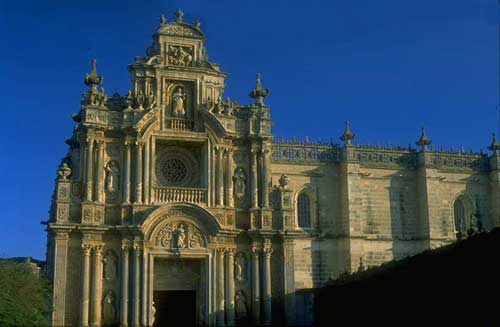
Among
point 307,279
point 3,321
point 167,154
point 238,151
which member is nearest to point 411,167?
point 307,279

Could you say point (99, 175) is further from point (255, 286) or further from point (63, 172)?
point (255, 286)

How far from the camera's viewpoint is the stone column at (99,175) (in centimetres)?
3122

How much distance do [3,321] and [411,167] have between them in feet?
80.7

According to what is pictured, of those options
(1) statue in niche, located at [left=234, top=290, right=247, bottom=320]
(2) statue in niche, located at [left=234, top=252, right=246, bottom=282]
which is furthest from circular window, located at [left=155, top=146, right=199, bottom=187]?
(1) statue in niche, located at [left=234, top=290, right=247, bottom=320]

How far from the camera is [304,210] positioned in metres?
38.0

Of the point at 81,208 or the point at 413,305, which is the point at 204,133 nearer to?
the point at 81,208

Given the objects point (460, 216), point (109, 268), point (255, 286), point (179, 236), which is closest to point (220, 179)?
point (179, 236)

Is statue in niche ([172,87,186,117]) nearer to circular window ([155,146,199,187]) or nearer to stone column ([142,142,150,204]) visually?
circular window ([155,146,199,187])

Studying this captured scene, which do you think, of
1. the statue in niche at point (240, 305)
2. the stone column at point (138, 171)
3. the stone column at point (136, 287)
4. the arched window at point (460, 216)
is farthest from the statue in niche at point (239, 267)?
the arched window at point (460, 216)

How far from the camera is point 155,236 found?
102ft

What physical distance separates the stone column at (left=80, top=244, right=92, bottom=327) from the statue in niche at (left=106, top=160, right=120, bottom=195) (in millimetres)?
2851

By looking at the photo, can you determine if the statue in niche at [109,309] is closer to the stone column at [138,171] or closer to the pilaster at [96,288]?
the pilaster at [96,288]

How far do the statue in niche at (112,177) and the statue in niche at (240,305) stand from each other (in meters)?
7.39

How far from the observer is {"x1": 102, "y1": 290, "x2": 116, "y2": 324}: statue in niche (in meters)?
30.3
